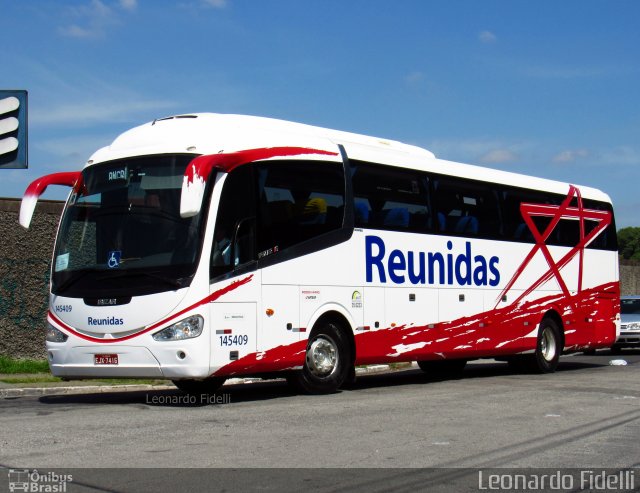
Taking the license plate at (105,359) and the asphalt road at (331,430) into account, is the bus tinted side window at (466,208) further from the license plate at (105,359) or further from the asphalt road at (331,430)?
the license plate at (105,359)

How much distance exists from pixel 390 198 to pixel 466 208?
2.36m

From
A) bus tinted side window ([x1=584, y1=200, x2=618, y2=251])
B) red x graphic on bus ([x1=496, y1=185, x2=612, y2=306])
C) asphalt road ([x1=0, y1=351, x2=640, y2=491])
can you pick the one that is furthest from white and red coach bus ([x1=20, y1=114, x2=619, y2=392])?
bus tinted side window ([x1=584, y1=200, x2=618, y2=251])

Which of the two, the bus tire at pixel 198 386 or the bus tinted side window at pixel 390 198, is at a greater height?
the bus tinted side window at pixel 390 198

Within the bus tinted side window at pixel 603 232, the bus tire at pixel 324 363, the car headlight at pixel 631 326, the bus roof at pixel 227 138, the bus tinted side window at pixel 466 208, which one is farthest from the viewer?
the car headlight at pixel 631 326

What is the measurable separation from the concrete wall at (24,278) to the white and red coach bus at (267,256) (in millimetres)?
6578

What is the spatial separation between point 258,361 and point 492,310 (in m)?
6.44

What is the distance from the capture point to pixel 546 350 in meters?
19.5

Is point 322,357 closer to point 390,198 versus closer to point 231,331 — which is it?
point 231,331

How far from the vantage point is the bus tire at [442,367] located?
63.3 ft

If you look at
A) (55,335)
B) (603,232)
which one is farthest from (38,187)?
(603,232)

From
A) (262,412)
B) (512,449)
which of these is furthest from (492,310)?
(512,449)

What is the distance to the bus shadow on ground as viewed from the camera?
13.2 m

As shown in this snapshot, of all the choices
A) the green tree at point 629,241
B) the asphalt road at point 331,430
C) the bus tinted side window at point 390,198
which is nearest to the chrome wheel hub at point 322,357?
the asphalt road at point 331,430

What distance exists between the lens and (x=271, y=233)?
13.0 meters
